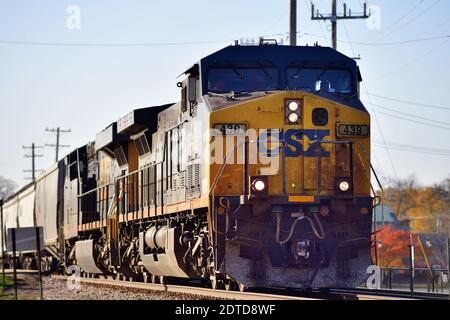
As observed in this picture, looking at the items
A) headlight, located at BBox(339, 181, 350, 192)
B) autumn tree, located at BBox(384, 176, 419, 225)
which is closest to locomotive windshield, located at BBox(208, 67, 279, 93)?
headlight, located at BBox(339, 181, 350, 192)

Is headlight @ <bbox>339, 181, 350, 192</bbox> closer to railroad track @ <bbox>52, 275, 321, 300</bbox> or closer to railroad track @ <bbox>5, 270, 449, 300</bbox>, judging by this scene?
railroad track @ <bbox>5, 270, 449, 300</bbox>

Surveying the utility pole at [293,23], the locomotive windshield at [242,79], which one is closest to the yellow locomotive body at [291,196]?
the locomotive windshield at [242,79]

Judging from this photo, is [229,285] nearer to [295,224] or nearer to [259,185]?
[295,224]

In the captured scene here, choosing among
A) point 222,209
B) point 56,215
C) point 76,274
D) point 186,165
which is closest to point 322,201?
point 222,209

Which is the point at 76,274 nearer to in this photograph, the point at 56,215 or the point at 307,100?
the point at 56,215

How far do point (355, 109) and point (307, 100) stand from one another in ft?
2.84

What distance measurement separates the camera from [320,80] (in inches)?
627

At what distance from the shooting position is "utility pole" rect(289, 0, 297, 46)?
87.7ft

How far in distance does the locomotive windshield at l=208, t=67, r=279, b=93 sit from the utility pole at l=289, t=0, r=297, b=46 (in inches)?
431

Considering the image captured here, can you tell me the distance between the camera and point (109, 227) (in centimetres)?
2273

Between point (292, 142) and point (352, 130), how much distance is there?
1.02 m

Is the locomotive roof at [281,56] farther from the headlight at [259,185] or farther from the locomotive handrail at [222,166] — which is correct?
the headlight at [259,185]

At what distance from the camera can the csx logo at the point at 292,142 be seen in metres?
15.0

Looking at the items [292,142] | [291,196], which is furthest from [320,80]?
[291,196]
